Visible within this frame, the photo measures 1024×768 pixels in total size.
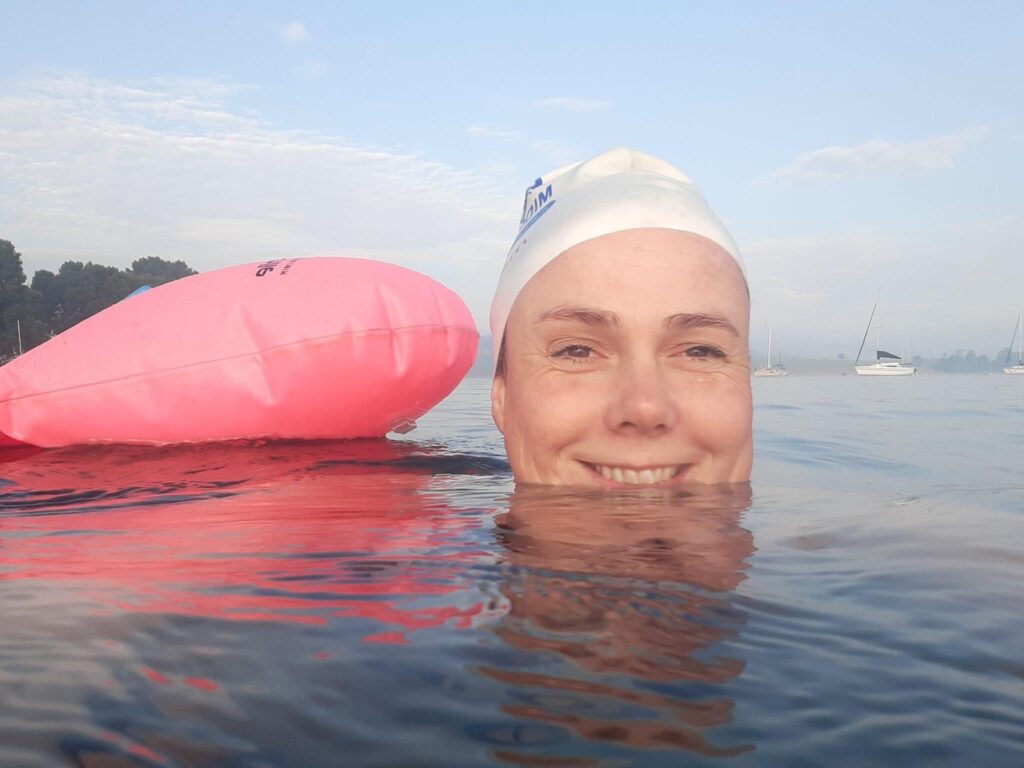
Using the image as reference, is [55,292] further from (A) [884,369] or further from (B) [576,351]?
(A) [884,369]

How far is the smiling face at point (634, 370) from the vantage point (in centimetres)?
259

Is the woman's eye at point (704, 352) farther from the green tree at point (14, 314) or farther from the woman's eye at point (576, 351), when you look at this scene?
the green tree at point (14, 314)

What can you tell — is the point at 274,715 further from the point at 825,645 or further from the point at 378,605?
the point at 825,645

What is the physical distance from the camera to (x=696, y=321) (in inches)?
104

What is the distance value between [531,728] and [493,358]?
2.60 m

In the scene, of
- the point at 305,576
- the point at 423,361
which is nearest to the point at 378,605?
the point at 305,576

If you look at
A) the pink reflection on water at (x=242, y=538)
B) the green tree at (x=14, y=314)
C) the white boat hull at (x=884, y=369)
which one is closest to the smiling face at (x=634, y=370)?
the pink reflection on water at (x=242, y=538)

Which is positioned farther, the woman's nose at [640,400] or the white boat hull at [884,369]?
the white boat hull at [884,369]

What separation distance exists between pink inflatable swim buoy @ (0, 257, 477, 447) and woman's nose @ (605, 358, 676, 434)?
7.35 feet

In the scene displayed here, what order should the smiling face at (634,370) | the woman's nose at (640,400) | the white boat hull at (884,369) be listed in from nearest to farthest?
1. the woman's nose at (640,400)
2. the smiling face at (634,370)
3. the white boat hull at (884,369)

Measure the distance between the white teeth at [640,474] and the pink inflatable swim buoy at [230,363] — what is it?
2.18 meters

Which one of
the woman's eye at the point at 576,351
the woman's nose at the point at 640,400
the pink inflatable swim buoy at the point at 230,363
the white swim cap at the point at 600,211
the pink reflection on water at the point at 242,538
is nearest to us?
the pink reflection on water at the point at 242,538

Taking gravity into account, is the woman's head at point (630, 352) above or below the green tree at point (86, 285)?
below

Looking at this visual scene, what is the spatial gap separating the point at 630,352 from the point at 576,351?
212mm
